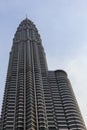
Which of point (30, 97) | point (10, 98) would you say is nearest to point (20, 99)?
point (30, 97)

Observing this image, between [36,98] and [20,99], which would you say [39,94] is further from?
[20,99]

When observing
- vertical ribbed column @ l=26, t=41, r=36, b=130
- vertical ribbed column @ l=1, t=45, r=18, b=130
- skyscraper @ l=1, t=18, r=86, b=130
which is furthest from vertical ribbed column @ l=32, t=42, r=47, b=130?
vertical ribbed column @ l=1, t=45, r=18, b=130

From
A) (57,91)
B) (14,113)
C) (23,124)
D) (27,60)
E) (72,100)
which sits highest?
(27,60)

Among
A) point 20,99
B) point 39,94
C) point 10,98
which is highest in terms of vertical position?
point 39,94

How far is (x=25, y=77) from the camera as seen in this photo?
158375mm

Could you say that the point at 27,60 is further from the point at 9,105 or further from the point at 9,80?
the point at 9,105

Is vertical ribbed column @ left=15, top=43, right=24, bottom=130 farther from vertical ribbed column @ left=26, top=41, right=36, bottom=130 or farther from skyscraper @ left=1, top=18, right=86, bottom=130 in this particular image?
vertical ribbed column @ left=26, top=41, right=36, bottom=130

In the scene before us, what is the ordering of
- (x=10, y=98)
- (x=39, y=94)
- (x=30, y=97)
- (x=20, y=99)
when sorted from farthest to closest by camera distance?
(x=39, y=94) → (x=10, y=98) → (x=30, y=97) → (x=20, y=99)

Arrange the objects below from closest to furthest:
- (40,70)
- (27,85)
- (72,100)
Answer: (72,100) < (27,85) < (40,70)

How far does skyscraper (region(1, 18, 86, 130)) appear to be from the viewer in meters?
125

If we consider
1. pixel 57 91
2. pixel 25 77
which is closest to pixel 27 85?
pixel 25 77

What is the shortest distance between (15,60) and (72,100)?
60.5 meters

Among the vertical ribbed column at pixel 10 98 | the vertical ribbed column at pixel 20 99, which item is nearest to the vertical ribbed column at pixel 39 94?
the vertical ribbed column at pixel 20 99

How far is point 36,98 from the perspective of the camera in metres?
140
